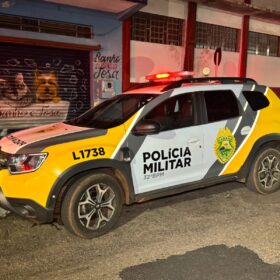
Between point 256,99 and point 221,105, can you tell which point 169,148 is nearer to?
point 221,105

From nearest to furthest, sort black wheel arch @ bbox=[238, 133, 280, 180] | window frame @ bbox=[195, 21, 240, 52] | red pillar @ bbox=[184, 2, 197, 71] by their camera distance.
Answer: black wheel arch @ bbox=[238, 133, 280, 180], red pillar @ bbox=[184, 2, 197, 71], window frame @ bbox=[195, 21, 240, 52]

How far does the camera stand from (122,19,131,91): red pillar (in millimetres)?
10500

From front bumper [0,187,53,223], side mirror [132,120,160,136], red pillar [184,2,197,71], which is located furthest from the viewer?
red pillar [184,2,197,71]

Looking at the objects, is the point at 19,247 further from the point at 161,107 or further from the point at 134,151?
the point at 161,107

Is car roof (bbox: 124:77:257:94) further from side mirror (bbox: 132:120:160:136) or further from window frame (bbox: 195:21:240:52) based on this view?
window frame (bbox: 195:21:240:52)

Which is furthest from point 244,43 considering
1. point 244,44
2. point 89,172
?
point 89,172

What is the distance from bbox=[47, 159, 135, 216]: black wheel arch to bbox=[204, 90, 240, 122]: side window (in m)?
1.49

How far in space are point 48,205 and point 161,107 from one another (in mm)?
1872

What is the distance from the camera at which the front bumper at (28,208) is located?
3.61 meters

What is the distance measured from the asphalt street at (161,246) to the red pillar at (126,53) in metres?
6.36

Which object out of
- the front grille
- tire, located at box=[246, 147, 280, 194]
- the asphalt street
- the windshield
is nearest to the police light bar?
the windshield

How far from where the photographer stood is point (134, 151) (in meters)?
4.10

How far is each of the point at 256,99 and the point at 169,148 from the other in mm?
1884

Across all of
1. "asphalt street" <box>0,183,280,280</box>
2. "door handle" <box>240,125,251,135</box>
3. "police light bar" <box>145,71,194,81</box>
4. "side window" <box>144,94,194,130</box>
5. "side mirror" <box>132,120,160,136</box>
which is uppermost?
"police light bar" <box>145,71,194,81</box>
